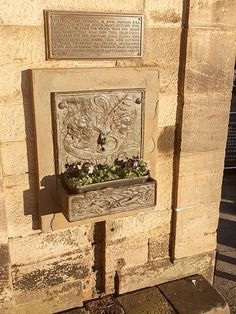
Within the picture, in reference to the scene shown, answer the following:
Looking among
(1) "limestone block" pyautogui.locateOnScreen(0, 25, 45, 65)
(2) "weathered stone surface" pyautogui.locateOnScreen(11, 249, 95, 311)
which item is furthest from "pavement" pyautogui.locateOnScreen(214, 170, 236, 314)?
(1) "limestone block" pyautogui.locateOnScreen(0, 25, 45, 65)

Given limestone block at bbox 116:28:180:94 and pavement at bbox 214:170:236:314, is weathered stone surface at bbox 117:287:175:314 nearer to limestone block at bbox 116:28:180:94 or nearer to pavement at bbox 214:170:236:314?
pavement at bbox 214:170:236:314

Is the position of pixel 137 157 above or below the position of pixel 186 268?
above

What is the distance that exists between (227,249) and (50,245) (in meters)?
3.27

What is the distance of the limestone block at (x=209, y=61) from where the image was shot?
3.53 meters

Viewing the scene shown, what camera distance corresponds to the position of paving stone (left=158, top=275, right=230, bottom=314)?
393 cm

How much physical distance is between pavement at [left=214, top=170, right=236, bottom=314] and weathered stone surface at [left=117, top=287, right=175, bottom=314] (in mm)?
1041

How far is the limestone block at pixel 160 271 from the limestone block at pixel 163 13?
267 centimetres

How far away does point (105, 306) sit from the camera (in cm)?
401

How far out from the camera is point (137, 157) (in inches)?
144

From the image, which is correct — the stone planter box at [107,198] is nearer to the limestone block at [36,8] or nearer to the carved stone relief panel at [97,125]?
the carved stone relief panel at [97,125]

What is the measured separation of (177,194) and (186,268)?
41.4 inches

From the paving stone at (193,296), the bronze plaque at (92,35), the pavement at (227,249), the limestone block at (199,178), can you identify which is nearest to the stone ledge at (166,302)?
the paving stone at (193,296)

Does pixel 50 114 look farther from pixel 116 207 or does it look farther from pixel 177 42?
pixel 177 42

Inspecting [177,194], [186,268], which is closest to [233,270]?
[186,268]
